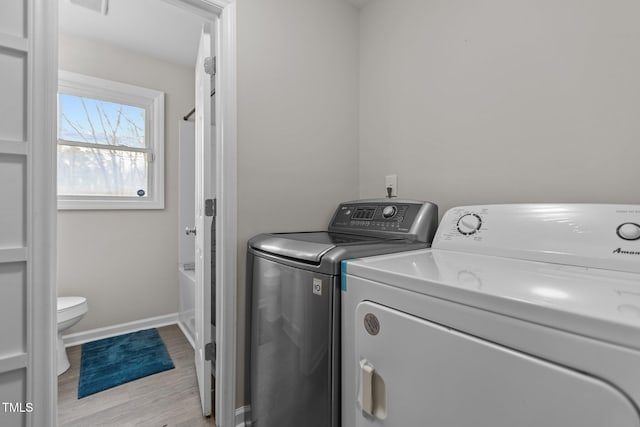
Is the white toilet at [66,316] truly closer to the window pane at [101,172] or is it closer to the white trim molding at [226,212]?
the window pane at [101,172]

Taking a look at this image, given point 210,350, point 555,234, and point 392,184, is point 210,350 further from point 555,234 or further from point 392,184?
point 555,234

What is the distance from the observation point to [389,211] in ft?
4.76

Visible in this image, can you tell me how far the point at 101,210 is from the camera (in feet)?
8.11

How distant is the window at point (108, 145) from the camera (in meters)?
2.39

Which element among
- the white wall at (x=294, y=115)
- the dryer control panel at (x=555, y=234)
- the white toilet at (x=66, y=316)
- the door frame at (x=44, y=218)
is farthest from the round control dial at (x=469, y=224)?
the white toilet at (x=66, y=316)

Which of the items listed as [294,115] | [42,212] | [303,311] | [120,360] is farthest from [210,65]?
[120,360]

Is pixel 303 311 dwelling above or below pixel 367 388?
above

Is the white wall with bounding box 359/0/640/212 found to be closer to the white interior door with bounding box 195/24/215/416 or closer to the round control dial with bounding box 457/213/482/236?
the round control dial with bounding box 457/213/482/236

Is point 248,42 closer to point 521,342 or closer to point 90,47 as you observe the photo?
point 521,342

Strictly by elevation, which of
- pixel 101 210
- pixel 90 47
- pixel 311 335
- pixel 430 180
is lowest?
pixel 311 335

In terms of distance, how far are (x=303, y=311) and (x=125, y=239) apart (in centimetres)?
226

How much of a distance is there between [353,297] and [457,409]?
→ 0.37 m

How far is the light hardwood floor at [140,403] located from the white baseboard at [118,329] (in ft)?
1.35

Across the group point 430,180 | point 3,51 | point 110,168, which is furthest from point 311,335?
point 110,168
